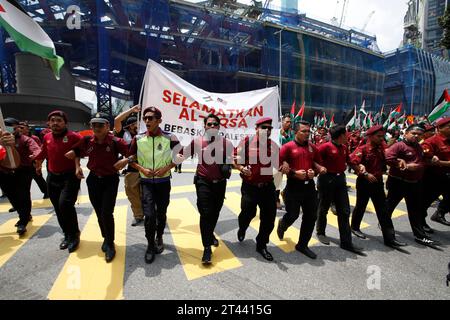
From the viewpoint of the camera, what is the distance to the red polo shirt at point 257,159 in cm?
318

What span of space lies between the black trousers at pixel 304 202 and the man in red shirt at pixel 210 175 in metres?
0.97

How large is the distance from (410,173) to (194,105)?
3.74 m

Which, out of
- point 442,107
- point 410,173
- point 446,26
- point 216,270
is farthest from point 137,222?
point 446,26

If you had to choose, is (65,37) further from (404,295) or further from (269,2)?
(404,295)

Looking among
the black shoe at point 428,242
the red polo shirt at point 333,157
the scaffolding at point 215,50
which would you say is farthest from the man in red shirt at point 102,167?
the scaffolding at point 215,50

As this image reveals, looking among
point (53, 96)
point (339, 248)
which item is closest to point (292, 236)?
point (339, 248)

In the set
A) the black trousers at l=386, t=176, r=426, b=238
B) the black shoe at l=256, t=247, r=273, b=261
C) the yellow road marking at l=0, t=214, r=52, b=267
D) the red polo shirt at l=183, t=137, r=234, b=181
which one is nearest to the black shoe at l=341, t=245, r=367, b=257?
the black trousers at l=386, t=176, r=426, b=238

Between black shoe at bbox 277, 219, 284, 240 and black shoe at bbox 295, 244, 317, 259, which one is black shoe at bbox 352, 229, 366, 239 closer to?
black shoe at bbox 295, 244, 317, 259

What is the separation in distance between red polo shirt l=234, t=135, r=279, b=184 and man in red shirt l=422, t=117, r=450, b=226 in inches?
111

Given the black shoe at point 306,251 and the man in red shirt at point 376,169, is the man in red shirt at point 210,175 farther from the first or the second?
the man in red shirt at point 376,169

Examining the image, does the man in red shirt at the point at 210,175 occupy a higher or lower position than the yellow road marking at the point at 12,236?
higher

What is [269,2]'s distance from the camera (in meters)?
44.5

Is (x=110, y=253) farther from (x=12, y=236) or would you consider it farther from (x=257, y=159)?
(x=257, y=159)
